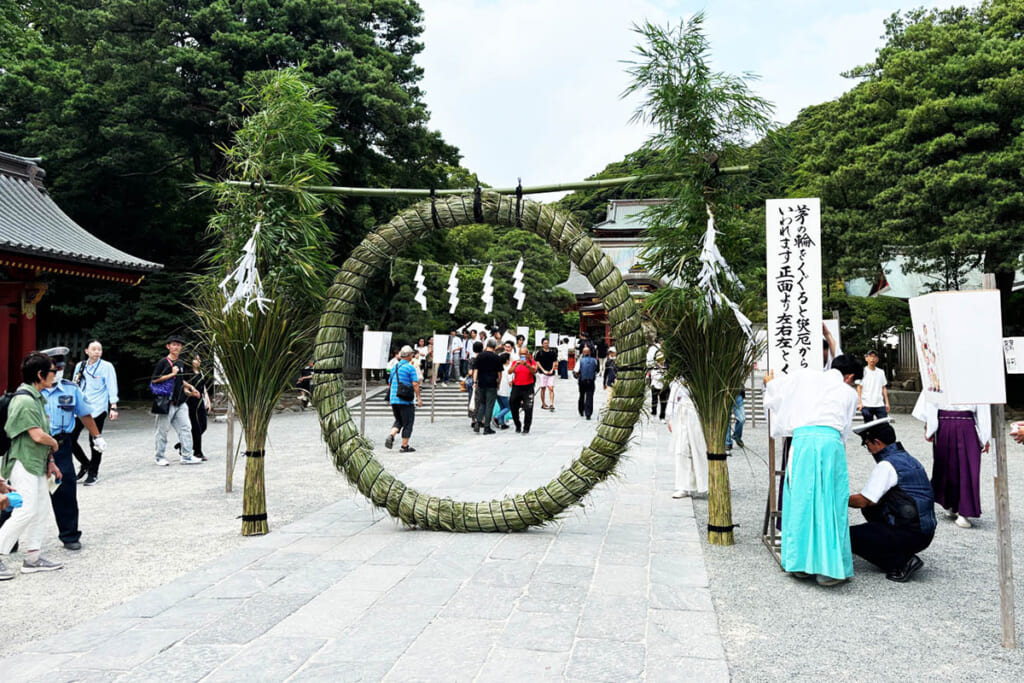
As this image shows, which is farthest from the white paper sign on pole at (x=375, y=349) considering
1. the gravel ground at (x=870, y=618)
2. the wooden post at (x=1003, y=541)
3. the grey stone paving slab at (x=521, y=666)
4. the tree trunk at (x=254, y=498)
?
the wooden post at (x=1003, y=541)

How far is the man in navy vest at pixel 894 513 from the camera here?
15.1ft

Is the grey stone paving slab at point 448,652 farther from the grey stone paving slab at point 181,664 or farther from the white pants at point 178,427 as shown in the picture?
the white pants at point 178,427

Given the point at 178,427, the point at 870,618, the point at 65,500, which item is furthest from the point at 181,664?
the point at 178,427

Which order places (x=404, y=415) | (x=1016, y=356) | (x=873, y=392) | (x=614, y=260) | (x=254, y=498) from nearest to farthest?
(x=254, y=498) < (x=1016, y=356) < (x=873, y=392) < (x=404, y=415) < (x=614, y=260)

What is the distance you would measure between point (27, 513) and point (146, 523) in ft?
5.02

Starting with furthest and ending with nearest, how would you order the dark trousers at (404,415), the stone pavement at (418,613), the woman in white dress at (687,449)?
the dark trousers at (404,415) → the woman in white dress at (687,449) → the stone pavement at (418,613)

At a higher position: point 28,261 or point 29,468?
point 28,261

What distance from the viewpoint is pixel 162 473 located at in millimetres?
8828

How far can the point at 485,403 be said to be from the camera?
1288 centimetres

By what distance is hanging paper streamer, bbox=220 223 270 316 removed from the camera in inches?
212

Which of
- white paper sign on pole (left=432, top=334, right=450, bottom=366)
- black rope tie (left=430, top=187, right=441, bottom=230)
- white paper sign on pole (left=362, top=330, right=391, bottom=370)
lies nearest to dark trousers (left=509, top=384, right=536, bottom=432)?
white paper sign on pole (left=362, top=330, right=391, bottom=370)

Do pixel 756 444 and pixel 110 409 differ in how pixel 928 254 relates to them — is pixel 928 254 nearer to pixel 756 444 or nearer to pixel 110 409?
pixel 756 444

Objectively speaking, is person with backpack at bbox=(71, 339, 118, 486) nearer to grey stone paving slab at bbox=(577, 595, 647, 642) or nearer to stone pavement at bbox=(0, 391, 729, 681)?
stone pavement at bbox=(0, 391, 729, 681)

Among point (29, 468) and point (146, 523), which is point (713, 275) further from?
point (146, 523)
